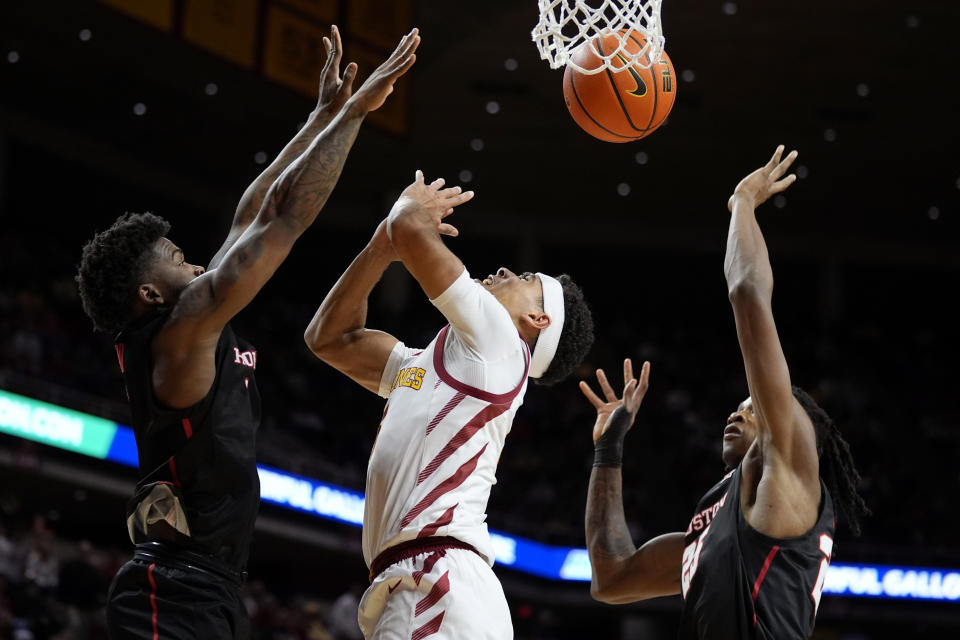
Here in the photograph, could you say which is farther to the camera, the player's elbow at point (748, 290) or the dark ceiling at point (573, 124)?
the dark ceiling at point (573, 124)

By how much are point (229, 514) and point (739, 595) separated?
1.50 metres

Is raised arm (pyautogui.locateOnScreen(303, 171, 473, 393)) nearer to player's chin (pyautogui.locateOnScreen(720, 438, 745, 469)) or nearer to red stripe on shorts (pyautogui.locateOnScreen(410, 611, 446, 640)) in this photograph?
red stripe on shorts (pyautogui.locateOnScreen(410, 611, 446, 640))

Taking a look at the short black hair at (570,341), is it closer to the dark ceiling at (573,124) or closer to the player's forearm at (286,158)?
the player's forearm at (286,158)

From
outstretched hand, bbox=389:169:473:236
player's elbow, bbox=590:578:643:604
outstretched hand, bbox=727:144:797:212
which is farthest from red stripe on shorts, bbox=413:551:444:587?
outstretched hand, bbox=727:144:797:212

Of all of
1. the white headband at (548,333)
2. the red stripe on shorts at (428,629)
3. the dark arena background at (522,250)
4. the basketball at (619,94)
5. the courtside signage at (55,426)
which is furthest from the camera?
the dark arena background at (522,250)

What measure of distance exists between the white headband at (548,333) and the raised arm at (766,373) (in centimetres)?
52

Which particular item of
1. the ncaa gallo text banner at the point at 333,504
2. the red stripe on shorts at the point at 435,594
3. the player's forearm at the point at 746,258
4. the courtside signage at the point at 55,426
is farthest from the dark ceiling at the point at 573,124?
the red stripe on shorts at the point at 435,594

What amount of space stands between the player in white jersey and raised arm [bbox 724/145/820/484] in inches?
26.0

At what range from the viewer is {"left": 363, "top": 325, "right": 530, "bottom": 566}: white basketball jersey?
320 centimetres

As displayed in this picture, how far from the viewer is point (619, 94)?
445 centimetres

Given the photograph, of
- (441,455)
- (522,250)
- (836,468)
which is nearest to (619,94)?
(836,468)

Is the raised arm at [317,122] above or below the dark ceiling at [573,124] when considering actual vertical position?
below

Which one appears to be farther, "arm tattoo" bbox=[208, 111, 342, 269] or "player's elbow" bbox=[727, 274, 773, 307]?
"arm tattoo" bbox=[208, 111, 342, 269]

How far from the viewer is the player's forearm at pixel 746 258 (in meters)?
3.52
